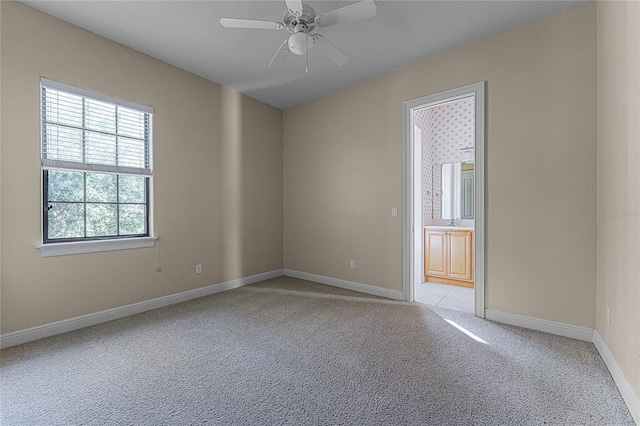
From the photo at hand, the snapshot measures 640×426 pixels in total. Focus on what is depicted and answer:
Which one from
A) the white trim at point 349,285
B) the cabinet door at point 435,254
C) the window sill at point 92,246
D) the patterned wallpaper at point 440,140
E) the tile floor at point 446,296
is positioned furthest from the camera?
the patterned wallpaper at point 440,140

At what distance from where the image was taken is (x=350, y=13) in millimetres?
1935

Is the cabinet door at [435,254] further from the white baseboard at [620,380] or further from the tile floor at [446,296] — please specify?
the white baseboard at [620,380]

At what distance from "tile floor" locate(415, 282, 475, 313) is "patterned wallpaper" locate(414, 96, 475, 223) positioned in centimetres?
121

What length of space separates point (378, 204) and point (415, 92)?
4.61ft

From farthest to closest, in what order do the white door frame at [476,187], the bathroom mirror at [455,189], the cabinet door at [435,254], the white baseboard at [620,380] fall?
the bathroom mirror at [455,189], the cabinet door at [435,254], the white door frame at [476,187], the white baseboard at [620,380]

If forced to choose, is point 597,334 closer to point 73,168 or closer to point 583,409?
point 583,409

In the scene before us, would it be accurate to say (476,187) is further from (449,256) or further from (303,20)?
(303,20)

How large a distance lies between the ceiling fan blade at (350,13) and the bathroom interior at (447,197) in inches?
93.0

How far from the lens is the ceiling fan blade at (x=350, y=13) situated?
6.04 ft

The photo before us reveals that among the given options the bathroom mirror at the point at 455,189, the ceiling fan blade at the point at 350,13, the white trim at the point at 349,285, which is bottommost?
the white trim at the point at 349,285

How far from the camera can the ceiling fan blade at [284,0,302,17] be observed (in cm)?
185

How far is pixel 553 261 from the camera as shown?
2.46 meters

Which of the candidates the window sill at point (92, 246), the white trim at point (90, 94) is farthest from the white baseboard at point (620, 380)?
the white trim at point (90, 94)

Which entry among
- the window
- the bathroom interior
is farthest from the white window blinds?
the bathroom interior
